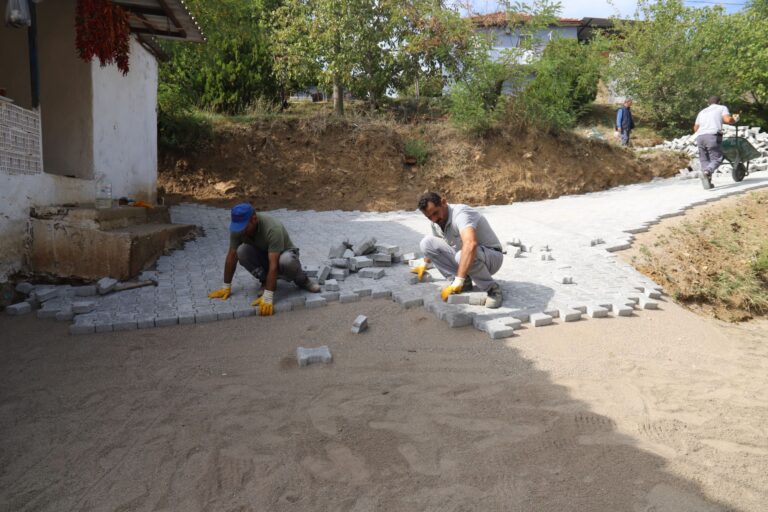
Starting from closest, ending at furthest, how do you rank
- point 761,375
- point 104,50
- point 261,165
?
point 761,375 < point 104,50 < point 261,165

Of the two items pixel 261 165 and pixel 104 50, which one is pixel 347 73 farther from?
pixel 104 50

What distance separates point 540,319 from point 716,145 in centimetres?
858

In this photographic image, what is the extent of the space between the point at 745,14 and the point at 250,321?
2363 centimetres

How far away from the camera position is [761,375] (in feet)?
14.7

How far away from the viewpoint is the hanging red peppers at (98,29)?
703 cm

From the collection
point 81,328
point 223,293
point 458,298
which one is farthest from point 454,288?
point 81,328

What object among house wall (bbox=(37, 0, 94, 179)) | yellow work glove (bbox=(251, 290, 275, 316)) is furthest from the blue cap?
house wall (bbox=(37, 0, 94, 179))

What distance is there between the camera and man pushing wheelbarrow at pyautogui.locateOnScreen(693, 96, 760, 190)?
11070 mm

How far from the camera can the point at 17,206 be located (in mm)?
6148

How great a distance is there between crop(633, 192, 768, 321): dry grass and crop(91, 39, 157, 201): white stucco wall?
767 centimetres

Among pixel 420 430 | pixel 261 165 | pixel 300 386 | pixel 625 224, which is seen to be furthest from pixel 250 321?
pixel 261 165

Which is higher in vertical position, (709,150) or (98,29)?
(98,29)

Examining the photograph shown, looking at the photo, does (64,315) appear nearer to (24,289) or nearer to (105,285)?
(105,285)

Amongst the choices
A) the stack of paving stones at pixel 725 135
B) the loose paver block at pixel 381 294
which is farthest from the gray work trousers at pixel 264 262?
the stack of paving stones at pixel 725 135
